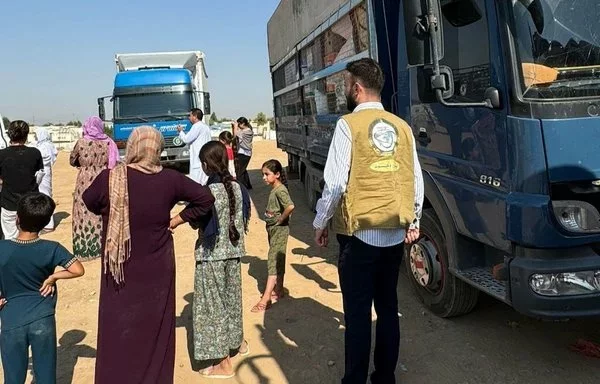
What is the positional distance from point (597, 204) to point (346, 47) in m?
3.25

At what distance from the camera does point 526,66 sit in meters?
2.85

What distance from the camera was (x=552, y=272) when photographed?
2.72 m

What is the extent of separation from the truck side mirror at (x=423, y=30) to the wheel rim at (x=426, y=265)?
1.49 m

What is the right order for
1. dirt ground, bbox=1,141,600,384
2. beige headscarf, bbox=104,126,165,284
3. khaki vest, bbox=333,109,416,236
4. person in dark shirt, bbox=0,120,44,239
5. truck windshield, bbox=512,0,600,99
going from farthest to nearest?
1. person in dark shirt, bbox=0,120,44,239
2. dirt ground, bbox=1,141,600,384
3. truck windshield, bbox=512,0,600,99
4. khaki vest, bbox=333,109,416,236
5. beige headscarf, bbox=104,126,165,284

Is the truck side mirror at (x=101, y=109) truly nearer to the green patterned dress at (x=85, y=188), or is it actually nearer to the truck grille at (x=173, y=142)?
the truck grille at (x=173, y=142)

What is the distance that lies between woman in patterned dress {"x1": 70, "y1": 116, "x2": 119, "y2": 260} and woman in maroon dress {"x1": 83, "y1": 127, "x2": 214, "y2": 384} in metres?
3.21

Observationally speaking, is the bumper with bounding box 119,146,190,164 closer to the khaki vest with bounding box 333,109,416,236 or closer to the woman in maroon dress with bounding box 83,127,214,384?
the woman in maroon dress with bounding box 83,127,214,384

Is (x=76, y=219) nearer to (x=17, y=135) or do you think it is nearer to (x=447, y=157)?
(x=17, y=135)

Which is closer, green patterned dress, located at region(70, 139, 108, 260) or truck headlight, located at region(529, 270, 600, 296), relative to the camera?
truck headlight, located at region(529, 270, 600, 296)

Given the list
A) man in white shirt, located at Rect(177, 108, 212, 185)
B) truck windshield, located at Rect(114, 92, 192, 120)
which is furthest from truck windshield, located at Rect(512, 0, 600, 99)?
truck windshield, located at Rect(114, 92, 192, 120)

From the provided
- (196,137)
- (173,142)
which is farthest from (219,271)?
(173,142)

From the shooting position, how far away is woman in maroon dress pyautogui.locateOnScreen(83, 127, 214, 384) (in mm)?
2512

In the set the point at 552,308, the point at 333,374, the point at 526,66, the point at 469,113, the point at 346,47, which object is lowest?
the point at 333,374

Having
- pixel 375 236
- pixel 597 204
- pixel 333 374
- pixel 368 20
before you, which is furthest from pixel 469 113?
pixel 333 374
